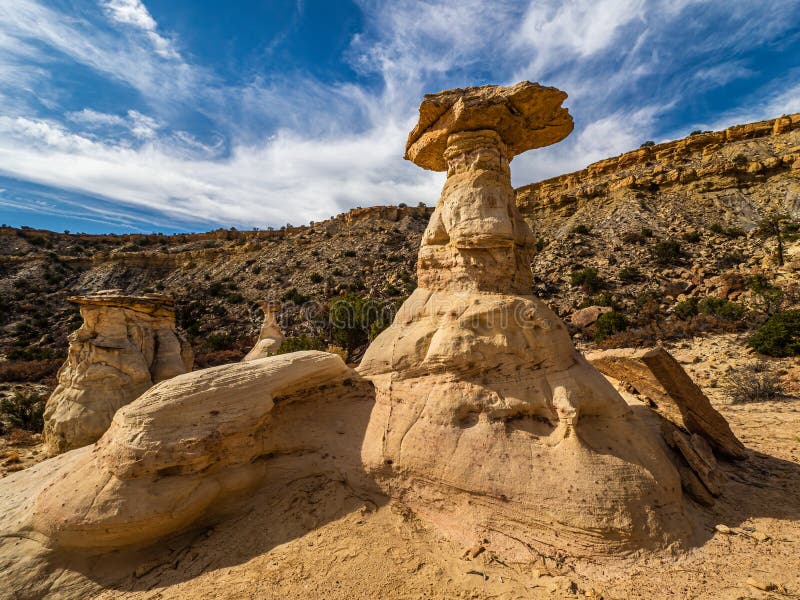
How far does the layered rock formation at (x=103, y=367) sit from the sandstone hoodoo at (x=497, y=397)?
615cm

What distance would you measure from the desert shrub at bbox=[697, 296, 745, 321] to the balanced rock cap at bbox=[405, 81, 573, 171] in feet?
41.6

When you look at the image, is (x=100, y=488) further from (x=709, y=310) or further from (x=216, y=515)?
(x=709, y=310)

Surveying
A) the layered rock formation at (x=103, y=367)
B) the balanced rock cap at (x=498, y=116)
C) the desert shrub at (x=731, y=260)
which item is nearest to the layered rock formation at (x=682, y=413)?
the balanced rock cap at (x=498, y=116)

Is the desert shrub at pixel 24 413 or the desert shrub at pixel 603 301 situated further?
the desert shrub at pixel 603 301

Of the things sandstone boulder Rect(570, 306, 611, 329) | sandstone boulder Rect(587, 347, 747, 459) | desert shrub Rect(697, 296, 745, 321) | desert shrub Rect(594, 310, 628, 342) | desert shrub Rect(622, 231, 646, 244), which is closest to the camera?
sandstone boulder Rect(587, 347, 747, 459)

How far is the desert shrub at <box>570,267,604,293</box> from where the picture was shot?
66.0 feet

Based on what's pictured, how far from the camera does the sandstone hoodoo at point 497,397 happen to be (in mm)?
3211

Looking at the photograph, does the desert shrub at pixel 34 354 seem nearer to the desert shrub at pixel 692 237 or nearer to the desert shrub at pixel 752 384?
the desert shrub at pixel 752 384

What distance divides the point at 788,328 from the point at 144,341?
16.8m

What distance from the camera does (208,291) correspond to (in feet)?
98.3

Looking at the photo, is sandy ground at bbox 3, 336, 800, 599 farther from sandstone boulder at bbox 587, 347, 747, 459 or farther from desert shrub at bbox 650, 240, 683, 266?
desert shrub at bbox 650, 240, 683, 266

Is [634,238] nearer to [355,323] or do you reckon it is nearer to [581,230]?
[581,230]

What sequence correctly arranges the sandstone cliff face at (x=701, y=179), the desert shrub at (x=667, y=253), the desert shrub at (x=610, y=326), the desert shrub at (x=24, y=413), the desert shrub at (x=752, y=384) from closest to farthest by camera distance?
the desert shrub at (x=752, y=384), the desert shrub at (x=24, y=413), the desert shrub at (x=610, y=326), the desert shrub at (x=667, y=253), the sandstone cliff face at (x=701, y=179)

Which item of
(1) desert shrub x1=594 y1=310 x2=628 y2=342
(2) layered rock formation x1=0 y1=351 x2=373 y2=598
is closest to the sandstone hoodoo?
(2) layered rock formation x1=0 y1=351 x2=373 y2=598
